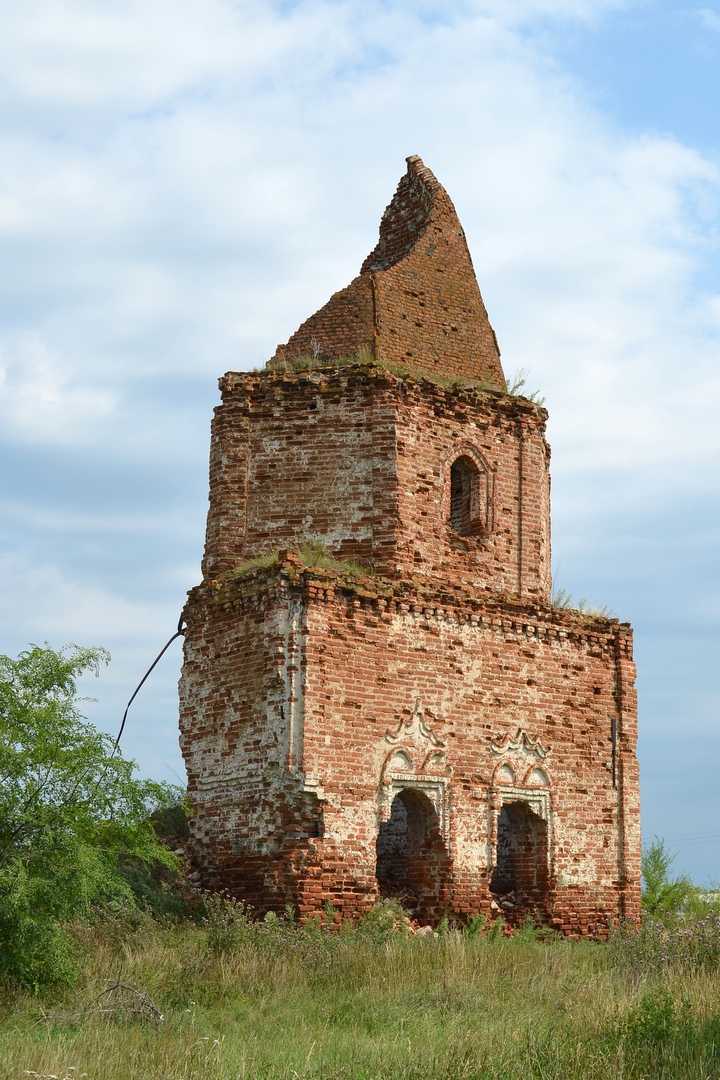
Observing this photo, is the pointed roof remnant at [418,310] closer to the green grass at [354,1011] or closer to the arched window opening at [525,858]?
the arched window opening at [525,858]

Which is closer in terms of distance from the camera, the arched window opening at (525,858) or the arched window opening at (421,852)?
the arched window opening at (421,852)

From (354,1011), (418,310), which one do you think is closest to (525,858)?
(354,1011)

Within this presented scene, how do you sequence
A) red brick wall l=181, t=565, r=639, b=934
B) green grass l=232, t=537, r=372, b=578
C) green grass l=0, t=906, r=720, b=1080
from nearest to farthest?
green grass l=0, t=906, r=720, b=1080
red brick wall l=181, t=565, r=639, b=934
green grass l=232, t=537, r=372, b=578

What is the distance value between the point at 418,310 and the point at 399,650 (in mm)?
4471

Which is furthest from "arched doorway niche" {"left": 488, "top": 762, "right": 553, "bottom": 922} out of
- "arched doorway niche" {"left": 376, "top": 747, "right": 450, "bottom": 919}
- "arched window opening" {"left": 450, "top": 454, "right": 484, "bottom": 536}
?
"arched window opening" {"left": 450, "top": 454, "right": 484, "bottom": 536}

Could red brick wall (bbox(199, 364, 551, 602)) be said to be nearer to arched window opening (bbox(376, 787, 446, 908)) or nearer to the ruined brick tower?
the ruined brick tower

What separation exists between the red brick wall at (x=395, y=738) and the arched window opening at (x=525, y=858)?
55 mm

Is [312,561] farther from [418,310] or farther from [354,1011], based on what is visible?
[354,1011]

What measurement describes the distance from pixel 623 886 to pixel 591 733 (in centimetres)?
175

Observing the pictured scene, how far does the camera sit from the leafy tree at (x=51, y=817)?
370 inches

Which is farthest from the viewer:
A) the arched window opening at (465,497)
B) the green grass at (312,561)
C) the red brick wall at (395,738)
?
the arched window opening at (465,497)

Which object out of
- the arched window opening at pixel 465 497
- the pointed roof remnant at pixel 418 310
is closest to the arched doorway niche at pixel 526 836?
the arched window opening at pixel 465 497

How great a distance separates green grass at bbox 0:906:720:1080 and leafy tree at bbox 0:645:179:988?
445 millimetres

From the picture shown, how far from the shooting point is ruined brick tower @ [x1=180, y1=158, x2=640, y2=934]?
12.5 metres
